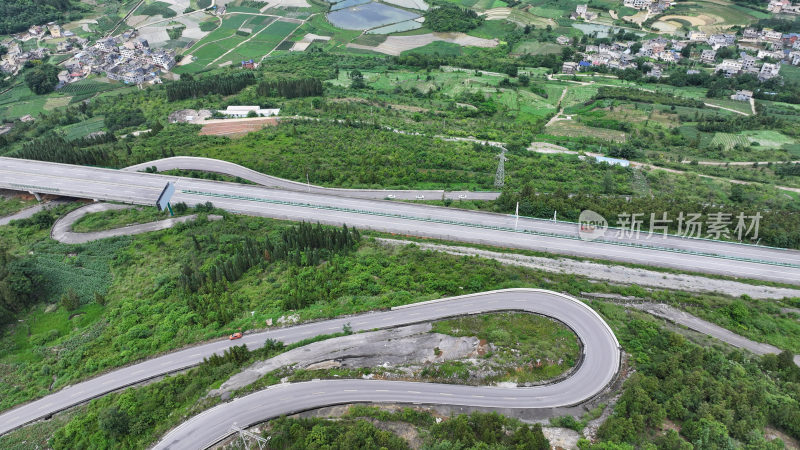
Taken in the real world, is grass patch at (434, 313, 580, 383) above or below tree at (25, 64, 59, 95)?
below

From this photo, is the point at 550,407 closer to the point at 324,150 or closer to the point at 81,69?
the point at 324,150

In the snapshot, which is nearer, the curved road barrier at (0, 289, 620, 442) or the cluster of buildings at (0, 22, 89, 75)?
the curved road barrier at (0, 289, 620, 442)

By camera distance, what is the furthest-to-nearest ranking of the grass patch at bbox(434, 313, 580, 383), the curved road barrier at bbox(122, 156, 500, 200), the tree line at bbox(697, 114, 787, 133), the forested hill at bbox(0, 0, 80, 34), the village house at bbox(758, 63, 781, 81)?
the forested hill at bbox(0, 0, 80, 34) < the village house at bbox(758, 63, 781, 81) < the tree line at bbox(697, 114, 787, 133) < the curved road barrier at bbox(122, 156, 500, 200) < the grass patch at bbox(434, 313, 580, 383)

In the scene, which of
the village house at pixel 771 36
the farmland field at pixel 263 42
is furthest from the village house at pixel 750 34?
the farmland field at pixel 263 42

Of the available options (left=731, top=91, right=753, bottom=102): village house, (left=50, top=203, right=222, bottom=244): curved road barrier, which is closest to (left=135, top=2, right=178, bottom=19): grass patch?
(left=50, top=203, right=222, bottom=244): curved road barrier

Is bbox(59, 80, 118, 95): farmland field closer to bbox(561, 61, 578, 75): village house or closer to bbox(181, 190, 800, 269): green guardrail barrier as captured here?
bbox(181, 190, 800, 269): green guardrail barrier

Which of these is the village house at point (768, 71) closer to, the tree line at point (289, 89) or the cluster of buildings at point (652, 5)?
the cluster of buildings at point (652, 5)
